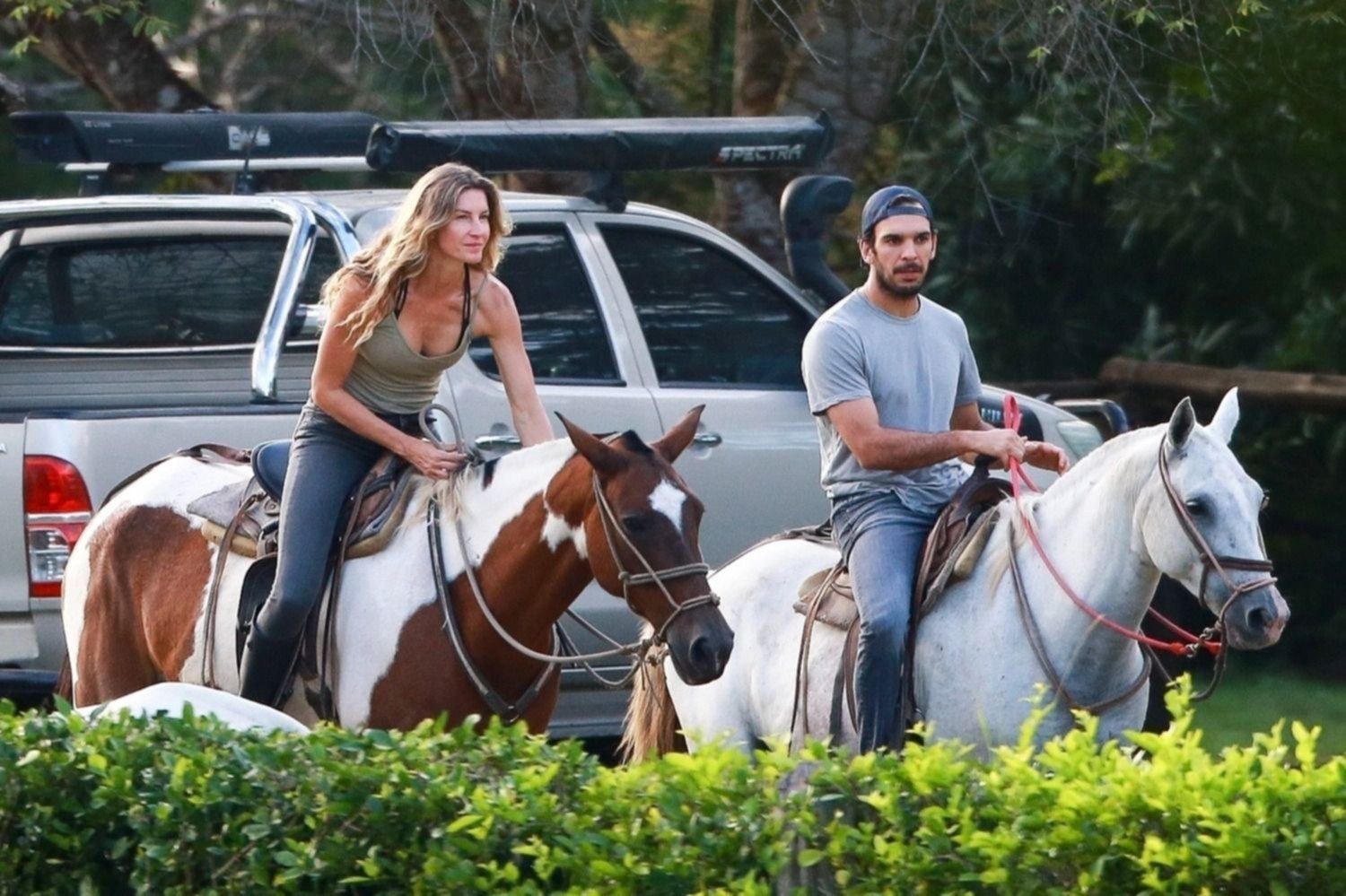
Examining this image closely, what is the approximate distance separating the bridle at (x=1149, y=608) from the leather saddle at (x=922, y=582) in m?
0.10

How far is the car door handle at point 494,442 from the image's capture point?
24.8 ft

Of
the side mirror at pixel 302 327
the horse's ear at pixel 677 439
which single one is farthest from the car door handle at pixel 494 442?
the horse's ear at pixel 677 439

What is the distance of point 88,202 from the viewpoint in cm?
762

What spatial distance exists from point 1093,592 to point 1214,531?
0.42m

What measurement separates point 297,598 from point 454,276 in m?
0.96

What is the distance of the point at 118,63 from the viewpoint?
452 inches

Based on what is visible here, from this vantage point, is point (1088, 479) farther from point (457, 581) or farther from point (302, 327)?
point (302, 327)

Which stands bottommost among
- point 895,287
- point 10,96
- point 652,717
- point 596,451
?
point 652,717

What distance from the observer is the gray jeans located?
597cm

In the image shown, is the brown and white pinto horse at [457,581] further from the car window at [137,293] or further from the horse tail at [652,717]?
the car window at [137,293]

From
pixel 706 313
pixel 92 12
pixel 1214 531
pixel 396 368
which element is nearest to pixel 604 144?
pixel 706 313

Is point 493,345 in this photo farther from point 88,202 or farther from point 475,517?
point 88,202

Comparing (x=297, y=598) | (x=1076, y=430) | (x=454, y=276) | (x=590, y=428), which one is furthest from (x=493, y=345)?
(x=1076, y=430)

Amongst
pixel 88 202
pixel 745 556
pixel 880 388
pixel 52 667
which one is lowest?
pixel 52 667
